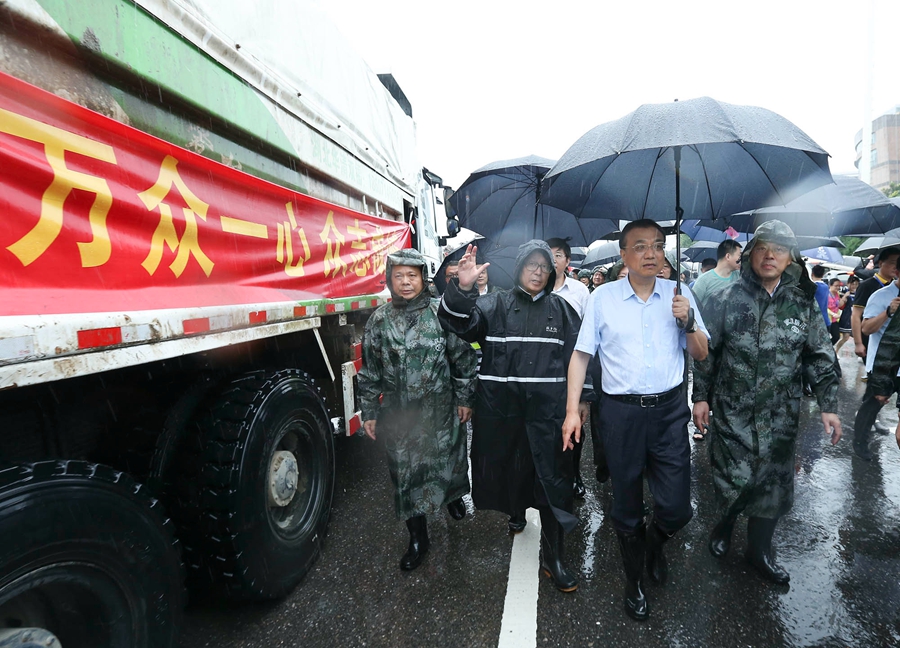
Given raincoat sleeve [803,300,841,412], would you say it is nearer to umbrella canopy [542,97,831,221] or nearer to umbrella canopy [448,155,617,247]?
umbrella canopy [542,97,831,221]

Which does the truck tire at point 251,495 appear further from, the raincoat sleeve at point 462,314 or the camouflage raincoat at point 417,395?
the raincoat sleeve at point 462,314

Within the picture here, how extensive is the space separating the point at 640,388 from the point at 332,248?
218cm

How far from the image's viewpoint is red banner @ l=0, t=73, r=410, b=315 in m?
1.23

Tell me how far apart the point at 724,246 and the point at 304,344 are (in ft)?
14.4

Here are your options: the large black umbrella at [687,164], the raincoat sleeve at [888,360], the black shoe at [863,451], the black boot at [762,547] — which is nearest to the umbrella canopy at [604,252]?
the black shoe at [863,451]

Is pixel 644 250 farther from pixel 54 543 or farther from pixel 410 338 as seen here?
pixel 54 543

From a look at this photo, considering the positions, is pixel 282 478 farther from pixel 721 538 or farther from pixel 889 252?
pixel 889 252

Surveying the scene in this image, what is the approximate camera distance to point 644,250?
2.22m

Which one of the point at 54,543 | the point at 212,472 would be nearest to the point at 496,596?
the point at 212,472

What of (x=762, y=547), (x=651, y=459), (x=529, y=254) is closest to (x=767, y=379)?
(x=651, y=459)

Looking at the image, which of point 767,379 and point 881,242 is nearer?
point 767,379

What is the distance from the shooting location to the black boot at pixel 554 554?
238 centimetres

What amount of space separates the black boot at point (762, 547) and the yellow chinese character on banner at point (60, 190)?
3262mm

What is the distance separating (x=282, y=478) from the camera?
246 cm
